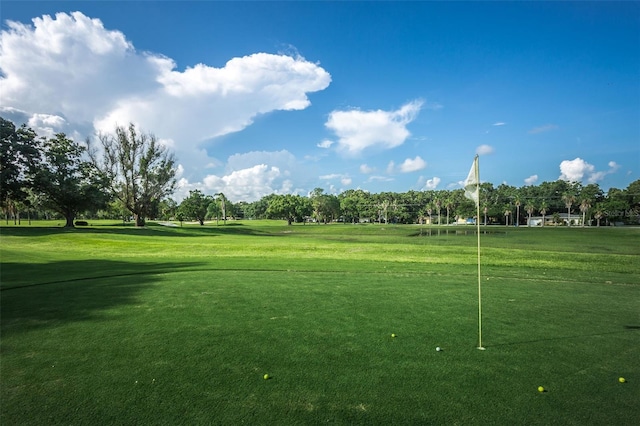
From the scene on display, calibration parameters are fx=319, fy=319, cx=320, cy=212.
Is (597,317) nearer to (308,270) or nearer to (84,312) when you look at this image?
(308,270)

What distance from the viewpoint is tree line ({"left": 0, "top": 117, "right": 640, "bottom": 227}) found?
3881 centimetres

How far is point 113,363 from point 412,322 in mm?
5750

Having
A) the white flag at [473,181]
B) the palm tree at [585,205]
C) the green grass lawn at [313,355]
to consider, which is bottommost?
the green grass lawn at [313,355]

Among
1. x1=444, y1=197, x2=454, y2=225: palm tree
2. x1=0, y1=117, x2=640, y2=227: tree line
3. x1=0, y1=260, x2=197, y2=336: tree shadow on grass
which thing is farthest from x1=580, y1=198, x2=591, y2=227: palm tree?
x1=0, y1=260, x2=197, y2=336: tree shadow on grass

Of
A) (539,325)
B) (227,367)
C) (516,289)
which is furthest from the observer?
(516,289)

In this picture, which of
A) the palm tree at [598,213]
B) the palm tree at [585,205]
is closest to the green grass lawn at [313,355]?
the palm tree at [598,213]

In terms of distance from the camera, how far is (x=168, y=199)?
7538 cm

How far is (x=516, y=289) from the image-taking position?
36.7 ft

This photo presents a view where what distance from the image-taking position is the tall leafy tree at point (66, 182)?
1549 inches

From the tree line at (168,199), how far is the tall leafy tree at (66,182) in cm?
10

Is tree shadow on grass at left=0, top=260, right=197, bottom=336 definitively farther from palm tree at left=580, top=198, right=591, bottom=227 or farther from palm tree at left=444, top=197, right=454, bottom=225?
palm tree at left=444, top=197, right=454, bottom=225

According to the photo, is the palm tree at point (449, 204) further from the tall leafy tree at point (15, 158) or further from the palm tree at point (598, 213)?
the tall leafy tree at point (15, 158)

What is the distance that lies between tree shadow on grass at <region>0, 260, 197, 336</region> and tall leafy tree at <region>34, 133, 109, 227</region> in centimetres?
3121

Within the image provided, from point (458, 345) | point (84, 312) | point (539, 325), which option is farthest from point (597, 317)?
point (84, 312)
